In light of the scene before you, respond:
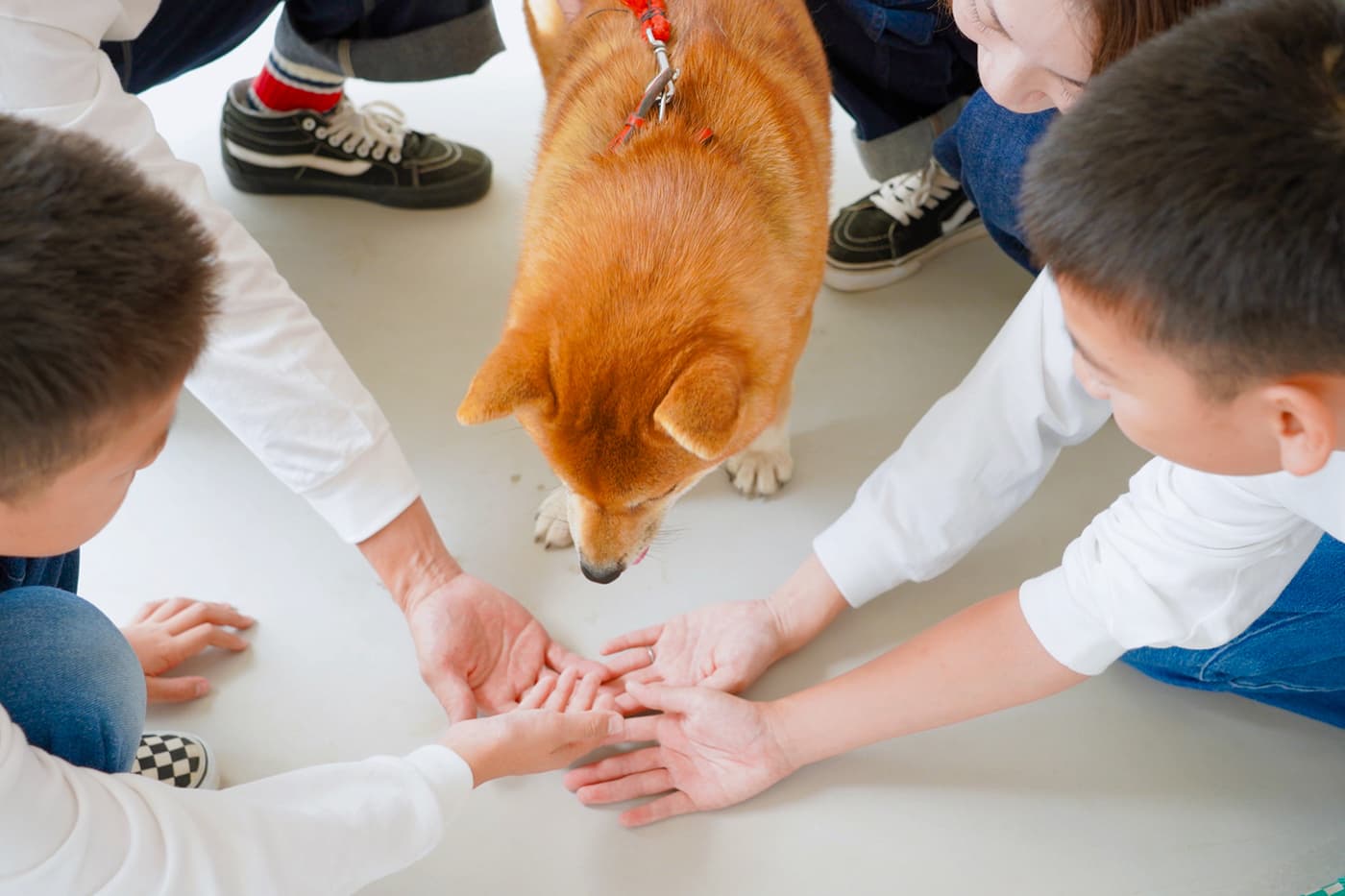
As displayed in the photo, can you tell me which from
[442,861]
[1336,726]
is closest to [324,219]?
[442,861]

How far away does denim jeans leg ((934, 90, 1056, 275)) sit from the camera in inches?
60.5

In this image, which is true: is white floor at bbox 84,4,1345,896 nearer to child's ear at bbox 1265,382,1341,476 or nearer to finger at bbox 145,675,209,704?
finger at bbox 145,675,209,704

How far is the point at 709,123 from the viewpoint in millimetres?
1388

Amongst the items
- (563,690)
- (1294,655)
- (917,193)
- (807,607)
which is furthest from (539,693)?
(917,193)

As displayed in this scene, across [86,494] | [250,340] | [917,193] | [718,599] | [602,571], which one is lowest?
[718,599]

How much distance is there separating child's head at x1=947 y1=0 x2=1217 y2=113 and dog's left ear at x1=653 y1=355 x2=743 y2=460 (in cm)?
44

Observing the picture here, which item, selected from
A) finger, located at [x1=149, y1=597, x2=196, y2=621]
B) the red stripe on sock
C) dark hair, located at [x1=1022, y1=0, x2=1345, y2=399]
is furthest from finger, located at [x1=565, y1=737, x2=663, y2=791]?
the red stripe on sock

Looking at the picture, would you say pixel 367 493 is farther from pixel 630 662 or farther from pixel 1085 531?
pixel 1085 531

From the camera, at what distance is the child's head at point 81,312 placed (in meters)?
0.74

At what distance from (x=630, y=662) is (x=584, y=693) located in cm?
8

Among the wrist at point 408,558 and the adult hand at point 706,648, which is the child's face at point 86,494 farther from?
the adult hand at point 706,648

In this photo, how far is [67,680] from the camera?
3.34 feet

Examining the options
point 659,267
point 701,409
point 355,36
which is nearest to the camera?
point 701,409

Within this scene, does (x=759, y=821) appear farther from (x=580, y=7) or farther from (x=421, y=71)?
(x=421, y=71)
